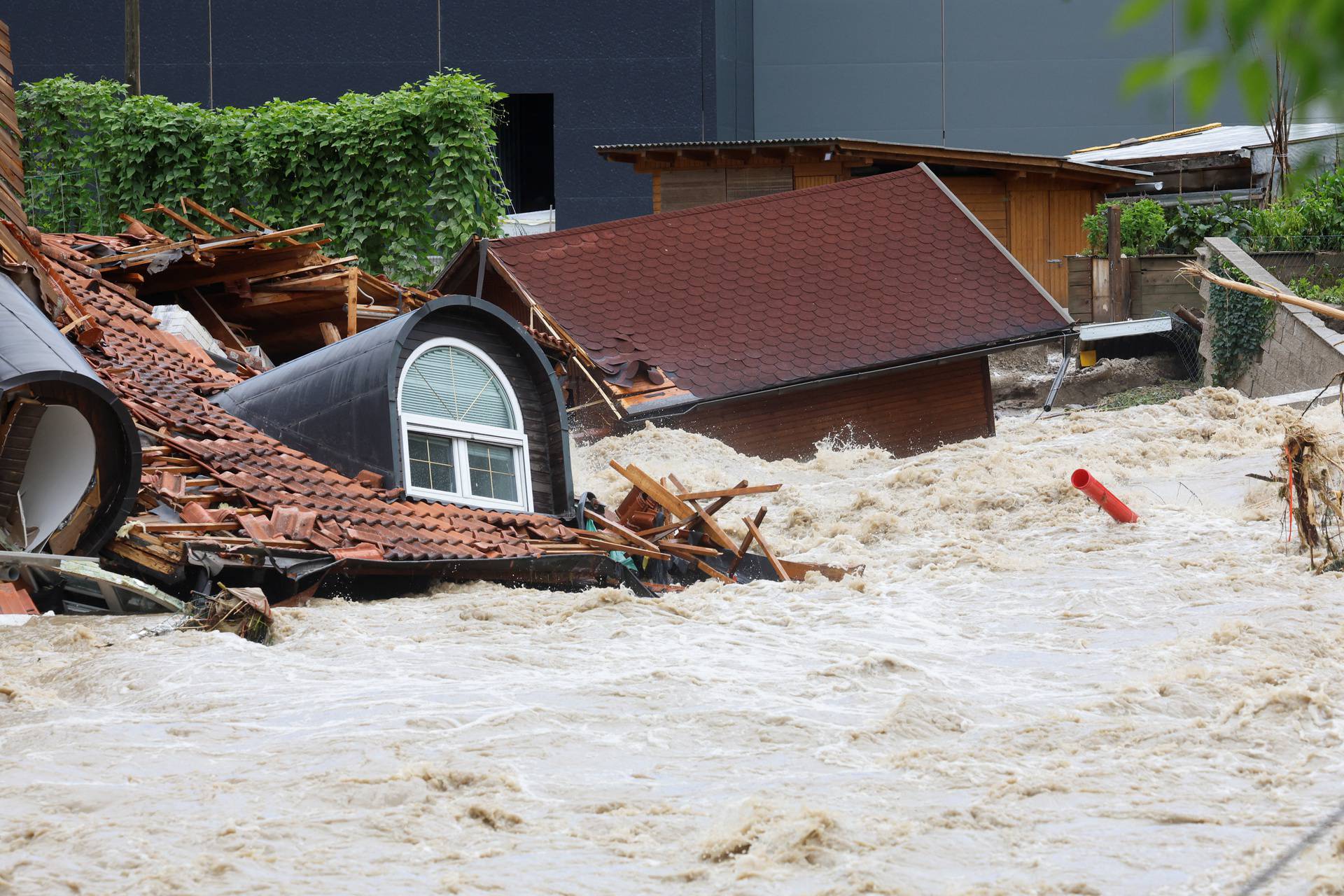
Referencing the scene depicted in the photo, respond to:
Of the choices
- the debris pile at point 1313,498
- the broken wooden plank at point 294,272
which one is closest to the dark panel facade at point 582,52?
the broken wooden plank at point 294,272

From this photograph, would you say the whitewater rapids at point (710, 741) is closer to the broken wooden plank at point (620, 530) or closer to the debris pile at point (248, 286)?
the broken wooden plank at point (620, 530)

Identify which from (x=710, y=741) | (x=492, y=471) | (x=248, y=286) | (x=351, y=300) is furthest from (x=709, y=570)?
(x=248, y=286)

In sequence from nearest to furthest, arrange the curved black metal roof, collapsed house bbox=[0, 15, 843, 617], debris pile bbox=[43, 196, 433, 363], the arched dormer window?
1. the curved black metal roof
2. collapsed house bbox=[0, 15, 843, 617]
3. the arched dormer window
4. debris pile bbox=[43, 196, 433, 363]

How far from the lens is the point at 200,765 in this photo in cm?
568

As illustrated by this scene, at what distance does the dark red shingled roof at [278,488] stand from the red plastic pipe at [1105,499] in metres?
4.47

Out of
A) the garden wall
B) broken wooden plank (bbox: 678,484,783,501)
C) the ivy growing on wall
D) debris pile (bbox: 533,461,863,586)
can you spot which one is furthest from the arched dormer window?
the garden wall

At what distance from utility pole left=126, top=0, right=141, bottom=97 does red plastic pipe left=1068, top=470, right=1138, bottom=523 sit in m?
15.6

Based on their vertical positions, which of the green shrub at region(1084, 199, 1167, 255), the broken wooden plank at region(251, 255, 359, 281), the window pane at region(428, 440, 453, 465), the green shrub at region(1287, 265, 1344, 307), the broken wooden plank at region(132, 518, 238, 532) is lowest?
the broken wooden plank at region(132, 518, 238, 532)

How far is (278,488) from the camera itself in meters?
10.6

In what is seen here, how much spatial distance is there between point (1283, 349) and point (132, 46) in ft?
55.4

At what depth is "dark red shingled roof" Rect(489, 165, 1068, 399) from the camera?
57.6 feet

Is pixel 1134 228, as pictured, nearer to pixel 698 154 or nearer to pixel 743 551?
pixel 698 154

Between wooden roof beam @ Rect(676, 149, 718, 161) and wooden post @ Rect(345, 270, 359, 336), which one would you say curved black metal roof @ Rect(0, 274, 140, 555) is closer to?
wooden post @ Rect(345, 270, 359, 336)

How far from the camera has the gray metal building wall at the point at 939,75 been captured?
28484 millimetres
